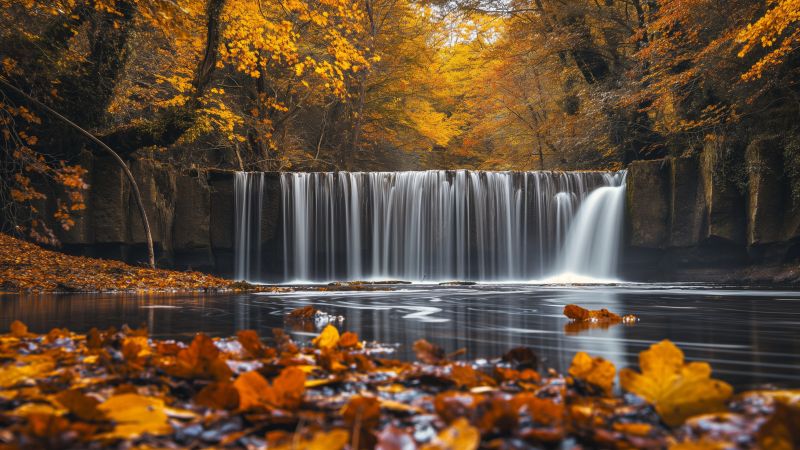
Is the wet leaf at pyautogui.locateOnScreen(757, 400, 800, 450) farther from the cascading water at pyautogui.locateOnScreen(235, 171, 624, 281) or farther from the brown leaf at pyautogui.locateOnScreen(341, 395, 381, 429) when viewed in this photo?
the cascading water at pyautogui.locateOnScreen(235, 171, 624, 281)

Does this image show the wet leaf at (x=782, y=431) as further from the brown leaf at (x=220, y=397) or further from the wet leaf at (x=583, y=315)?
the wet leaf at (x=583, y=315)

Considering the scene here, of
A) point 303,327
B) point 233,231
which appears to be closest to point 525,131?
point 233,231

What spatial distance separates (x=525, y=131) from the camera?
1086 inches

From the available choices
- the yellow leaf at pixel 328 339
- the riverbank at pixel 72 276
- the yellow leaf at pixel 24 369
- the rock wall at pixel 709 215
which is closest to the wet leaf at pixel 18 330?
the yellow leaf at pixel 24 369

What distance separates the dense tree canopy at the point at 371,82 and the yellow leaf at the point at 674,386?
6.81 m

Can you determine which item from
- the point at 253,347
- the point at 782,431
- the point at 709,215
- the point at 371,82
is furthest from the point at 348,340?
the point at 371,82

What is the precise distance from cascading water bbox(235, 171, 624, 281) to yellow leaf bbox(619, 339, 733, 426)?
15562 mm

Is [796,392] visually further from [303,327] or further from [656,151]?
[656,151]

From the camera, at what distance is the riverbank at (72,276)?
8.50 meters

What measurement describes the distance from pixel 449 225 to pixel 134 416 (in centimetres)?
1655

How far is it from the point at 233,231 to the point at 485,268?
23.5 ft

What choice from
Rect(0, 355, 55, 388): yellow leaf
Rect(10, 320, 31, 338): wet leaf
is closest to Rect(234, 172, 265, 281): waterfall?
Rect(10, 320, 31, 338): wet leaf

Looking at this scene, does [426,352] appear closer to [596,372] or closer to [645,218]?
[596,372]

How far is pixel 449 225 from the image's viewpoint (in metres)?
17.7
